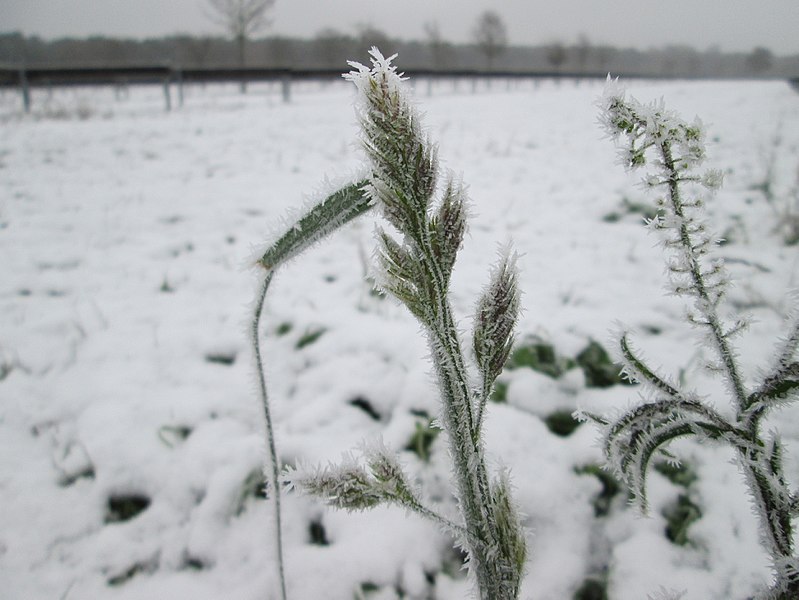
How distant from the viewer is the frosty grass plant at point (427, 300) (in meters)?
0.41

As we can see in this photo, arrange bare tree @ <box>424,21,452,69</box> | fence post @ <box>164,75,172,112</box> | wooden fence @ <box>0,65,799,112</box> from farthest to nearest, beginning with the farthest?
bare tree @ <box>424,21,452,69</box>, wooden fence @ <box>0,65,799,112</box>, fence post @ <box>164,75,172,112</box>

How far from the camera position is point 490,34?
165 feet

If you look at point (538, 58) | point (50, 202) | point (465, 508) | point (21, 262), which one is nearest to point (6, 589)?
point (465, 508)

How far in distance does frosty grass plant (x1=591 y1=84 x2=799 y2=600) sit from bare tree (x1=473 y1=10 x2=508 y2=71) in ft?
182

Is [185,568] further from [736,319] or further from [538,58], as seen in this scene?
[538,58]

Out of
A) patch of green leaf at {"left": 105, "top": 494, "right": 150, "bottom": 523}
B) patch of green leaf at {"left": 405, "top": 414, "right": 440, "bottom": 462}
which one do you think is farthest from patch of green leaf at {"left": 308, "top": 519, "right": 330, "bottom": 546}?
patch of green leaf at {"left": 105, "top": 494, "right": 150, "bottom": 523}

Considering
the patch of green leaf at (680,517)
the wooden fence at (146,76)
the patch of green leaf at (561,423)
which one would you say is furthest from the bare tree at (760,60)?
the patch of green leaf at (680,517)

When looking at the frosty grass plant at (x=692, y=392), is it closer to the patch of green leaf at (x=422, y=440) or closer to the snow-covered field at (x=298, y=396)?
the snow-covered field at (x=298, y=396)

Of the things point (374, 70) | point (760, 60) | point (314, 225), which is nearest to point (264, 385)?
point (314, 225)

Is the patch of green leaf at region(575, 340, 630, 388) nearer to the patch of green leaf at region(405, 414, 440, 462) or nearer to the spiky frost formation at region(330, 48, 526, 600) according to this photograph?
the patch of green leaf at region(405, 414, 440, 462)

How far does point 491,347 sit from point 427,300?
Answer: 0.09 metres

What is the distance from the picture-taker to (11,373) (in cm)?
175

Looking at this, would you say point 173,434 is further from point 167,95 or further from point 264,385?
point 167,95

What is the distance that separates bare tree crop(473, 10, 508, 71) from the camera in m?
49.8
